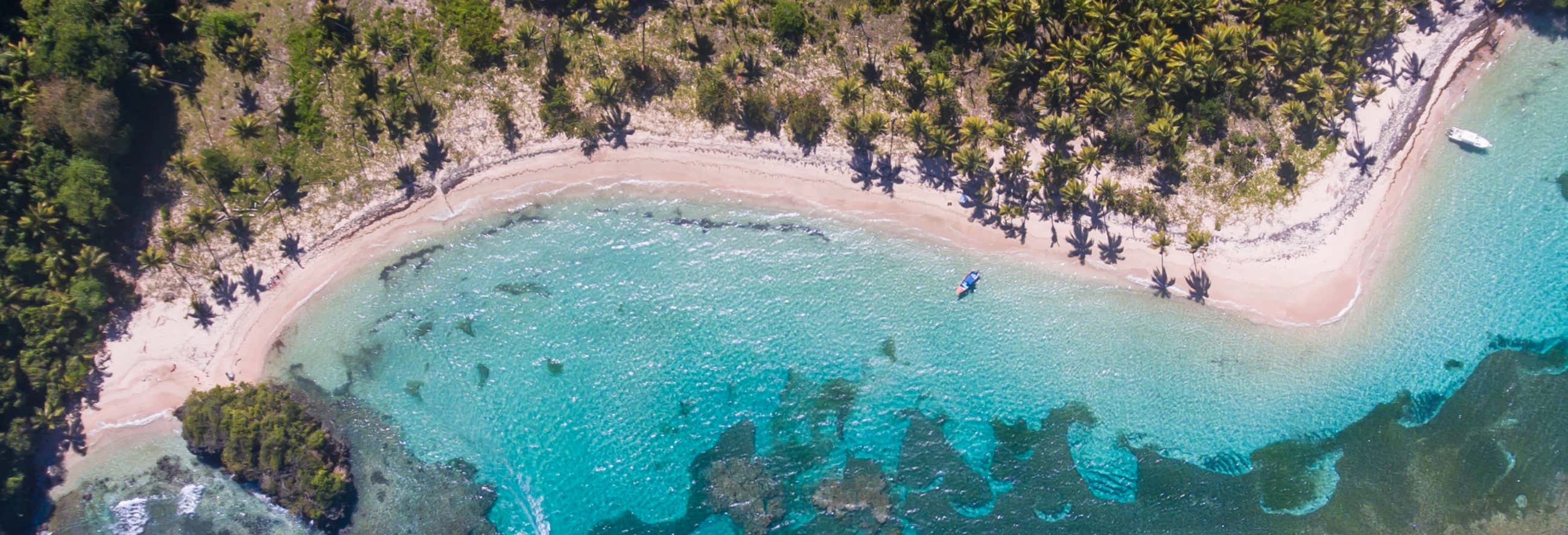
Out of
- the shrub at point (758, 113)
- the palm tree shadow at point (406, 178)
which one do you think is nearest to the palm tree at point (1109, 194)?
the shrub at point (758, 113)

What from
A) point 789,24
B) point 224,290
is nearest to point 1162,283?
point 789,24

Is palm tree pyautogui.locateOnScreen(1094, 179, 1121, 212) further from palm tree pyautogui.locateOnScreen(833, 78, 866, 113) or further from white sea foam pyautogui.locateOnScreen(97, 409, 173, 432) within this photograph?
white sea foam pyautogui.locateOnScreen(97, 409, 173, 432)

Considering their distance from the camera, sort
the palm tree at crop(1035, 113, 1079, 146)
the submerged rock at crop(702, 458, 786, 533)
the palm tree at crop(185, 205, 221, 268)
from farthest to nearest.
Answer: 1. the submerged rock at crop(702, 458, 786, 533)
2. the palm tree at crop(185, 205, 221, 268)
3. the palm tree at crop(1035, 113, 1079, 146)

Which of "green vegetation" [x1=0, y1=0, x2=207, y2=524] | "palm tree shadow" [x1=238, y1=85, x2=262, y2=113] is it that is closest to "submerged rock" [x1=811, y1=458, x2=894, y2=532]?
"palm tree shadow" [x1=238, y1=85, x2=262, y2=113]

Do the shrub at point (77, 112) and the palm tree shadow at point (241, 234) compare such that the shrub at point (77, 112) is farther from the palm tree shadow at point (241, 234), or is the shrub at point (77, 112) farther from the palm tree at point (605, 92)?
the palm tree at point (605, 92)

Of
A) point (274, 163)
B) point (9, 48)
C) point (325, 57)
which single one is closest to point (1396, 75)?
point (325, 57)

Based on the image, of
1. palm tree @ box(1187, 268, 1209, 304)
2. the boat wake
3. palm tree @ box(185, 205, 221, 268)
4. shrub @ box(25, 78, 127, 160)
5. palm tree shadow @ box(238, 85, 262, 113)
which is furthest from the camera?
the boat wake

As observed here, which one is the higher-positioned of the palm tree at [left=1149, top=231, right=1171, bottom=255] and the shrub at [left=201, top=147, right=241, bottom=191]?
the shrub at [left=201, top=147, right=241, bottom=191]
